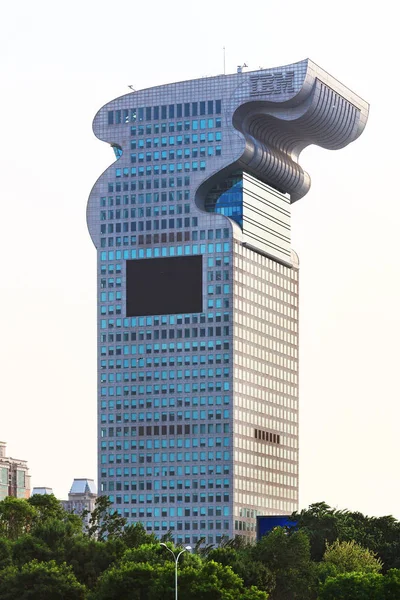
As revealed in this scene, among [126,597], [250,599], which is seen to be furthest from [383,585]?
[126,597]

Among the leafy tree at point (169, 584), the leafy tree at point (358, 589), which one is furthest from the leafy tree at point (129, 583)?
the leafy tree at point (358, 589)

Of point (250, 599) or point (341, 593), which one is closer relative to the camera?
point (250, 599)

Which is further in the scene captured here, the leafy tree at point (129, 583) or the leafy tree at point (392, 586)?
the leafy tree at point (392, 586)

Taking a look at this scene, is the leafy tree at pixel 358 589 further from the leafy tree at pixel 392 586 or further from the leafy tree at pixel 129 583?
the leafy tree at pixel 129 583

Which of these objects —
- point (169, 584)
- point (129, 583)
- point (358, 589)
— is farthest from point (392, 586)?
point (129, 583)

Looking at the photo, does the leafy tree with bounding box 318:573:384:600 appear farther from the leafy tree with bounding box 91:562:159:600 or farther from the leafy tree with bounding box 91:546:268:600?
the leafy tree with bounding box 91:562:159:600

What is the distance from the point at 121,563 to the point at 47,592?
9.83 meters

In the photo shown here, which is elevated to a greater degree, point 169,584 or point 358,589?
point 169,584

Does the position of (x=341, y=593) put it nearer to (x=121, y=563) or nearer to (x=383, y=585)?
(x=383, y=585)

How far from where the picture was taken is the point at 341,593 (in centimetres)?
19862

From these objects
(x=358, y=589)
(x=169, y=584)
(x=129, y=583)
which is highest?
(x=129, y=583)

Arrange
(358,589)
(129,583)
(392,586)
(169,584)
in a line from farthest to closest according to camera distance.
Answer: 1. (358,589)
2. (392,586)
3. (129,583)
4. (169,584)

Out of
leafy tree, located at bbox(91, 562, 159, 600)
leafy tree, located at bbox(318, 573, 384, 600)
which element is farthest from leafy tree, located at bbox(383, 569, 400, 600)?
leafy tree, located at bbox(91, 562, 159, 600)

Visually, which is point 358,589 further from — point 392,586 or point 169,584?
point 169,584
